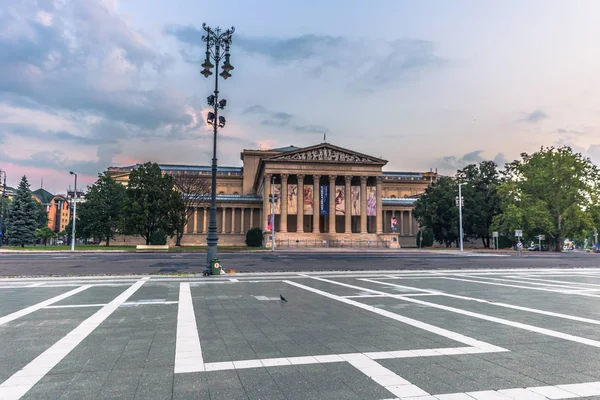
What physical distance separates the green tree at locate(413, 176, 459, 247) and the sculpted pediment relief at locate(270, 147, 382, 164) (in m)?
12.0

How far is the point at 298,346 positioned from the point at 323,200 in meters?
64.5

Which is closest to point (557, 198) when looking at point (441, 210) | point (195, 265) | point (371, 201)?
point (441, 210)

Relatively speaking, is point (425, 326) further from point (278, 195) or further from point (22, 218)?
point (22, 218)

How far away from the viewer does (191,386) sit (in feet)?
14.8

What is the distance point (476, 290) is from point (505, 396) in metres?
10.8

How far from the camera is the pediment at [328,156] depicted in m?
70.8

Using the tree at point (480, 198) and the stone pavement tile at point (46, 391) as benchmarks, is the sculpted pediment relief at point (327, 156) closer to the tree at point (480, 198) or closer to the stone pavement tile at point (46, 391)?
the tree at point (480, 198)

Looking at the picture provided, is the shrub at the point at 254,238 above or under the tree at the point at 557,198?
under

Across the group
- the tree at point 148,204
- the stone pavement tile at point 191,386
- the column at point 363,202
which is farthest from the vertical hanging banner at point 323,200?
the stone pavement tile at point 191,386

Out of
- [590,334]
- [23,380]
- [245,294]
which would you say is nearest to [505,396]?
[590,334]

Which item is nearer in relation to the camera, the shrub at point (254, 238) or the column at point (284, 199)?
the shrub at point (254, 238)

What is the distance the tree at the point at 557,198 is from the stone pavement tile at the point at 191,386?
62.7 m

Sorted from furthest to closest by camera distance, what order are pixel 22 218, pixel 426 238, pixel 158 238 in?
pixel 426 238 → pixel 22 218 → pixel 158 238

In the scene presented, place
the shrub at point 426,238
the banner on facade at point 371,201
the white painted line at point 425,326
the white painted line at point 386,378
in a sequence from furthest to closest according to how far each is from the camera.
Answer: the banner on facade at point 371,201, the shrub at point 426,238, the white painted line at point 425,326, the white painted line at point 386,378
